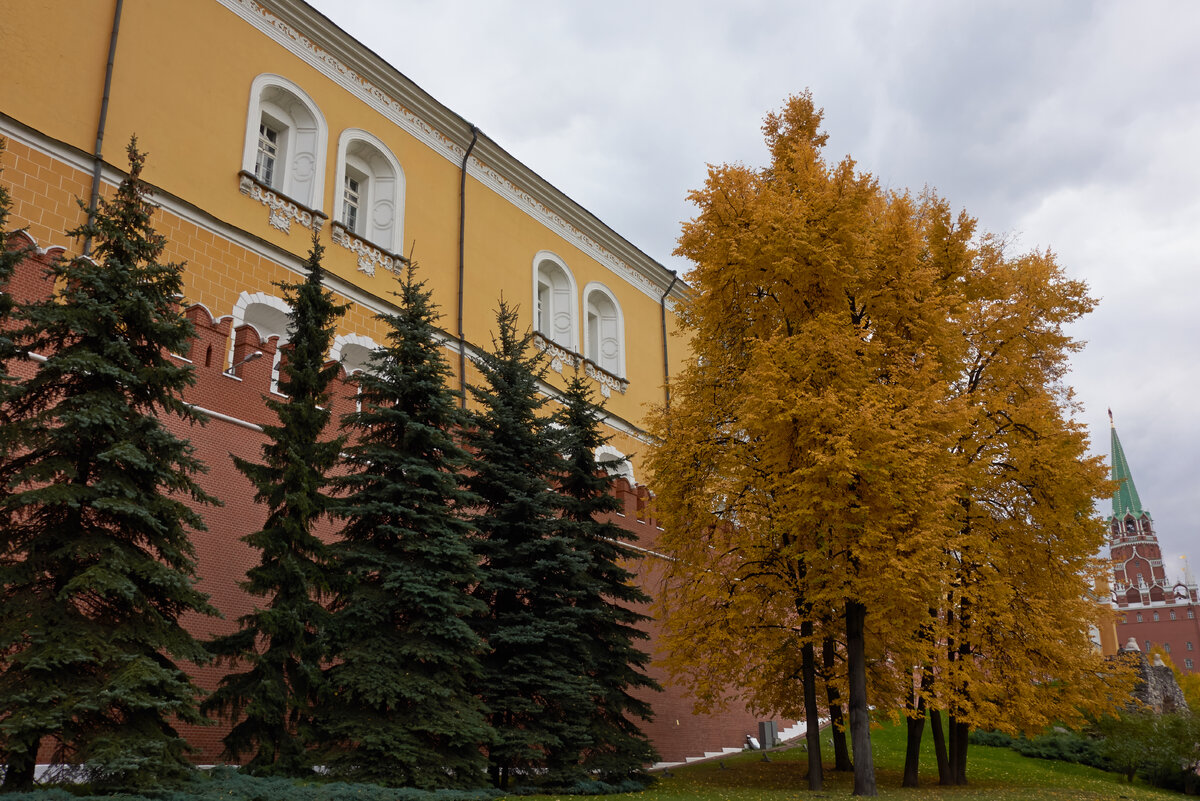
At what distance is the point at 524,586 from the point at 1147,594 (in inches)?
3332

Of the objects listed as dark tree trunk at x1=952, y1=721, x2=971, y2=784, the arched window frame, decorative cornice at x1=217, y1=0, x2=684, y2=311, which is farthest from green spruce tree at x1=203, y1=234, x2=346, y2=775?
the arched window frame

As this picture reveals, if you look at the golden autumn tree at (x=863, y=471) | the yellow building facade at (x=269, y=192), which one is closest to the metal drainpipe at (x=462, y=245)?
the yellow building facade at (x=269, y=192)

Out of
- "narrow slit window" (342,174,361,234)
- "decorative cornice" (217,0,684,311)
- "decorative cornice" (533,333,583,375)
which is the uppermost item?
"decorative cornice" (217,0,684,311)

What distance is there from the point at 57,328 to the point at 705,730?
16.0 m

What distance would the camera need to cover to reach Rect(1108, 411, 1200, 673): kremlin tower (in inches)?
3002

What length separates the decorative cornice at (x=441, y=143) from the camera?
56.1ft

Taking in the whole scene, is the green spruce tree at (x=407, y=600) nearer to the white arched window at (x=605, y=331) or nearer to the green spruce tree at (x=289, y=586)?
the green spruce tree at (x=289, y=586)

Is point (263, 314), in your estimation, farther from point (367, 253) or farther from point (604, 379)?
point (604, 379)

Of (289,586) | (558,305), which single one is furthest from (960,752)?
(558,305)

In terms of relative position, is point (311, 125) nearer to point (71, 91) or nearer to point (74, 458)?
point (71, 91)

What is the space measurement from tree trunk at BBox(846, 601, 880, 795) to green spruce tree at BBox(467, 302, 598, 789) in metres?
3.49

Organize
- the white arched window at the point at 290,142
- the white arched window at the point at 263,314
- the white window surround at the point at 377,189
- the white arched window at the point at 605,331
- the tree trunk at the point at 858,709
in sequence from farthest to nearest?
the white arched window at the point at 605,331
the white window surround at the point at 377,189
the white arched window at the point at 290,142
the white arched window at the point at 263,314
the tree trunk at the point at 858,709

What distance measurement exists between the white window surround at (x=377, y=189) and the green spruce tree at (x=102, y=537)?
9286 mm

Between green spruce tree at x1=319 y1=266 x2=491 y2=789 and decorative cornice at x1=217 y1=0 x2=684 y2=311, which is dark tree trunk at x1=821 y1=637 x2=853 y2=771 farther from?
decorative cornice at x1=217 y1=0 x2=684 y2=311
